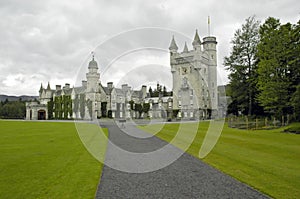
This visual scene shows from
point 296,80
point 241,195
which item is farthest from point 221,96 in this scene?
point 241,195

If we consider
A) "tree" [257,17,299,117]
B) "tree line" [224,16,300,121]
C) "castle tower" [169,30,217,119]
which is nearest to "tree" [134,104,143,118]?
"castle tower" [169,30,217,119]

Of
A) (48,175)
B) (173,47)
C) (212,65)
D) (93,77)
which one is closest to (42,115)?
(93,77)

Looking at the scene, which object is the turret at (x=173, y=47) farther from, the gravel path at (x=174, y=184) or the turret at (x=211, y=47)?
the gravel path at (x=174, y=184)

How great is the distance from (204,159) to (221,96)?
6743 centimetres

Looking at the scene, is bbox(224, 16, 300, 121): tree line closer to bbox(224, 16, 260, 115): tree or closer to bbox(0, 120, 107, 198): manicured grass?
bbox(224, 16, 260, 115): tree

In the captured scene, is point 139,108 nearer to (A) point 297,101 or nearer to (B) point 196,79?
(B) point 196,79

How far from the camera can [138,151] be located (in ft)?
49.3

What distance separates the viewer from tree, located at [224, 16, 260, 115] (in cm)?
4297

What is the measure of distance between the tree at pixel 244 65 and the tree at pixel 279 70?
7159 mm

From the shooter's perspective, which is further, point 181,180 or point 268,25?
point 268,25

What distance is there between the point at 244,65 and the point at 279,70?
930 cm

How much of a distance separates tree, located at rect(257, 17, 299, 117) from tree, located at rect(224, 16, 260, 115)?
23.5 feet

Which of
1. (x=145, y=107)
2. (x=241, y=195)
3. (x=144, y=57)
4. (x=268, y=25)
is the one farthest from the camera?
(x=145, y=107)

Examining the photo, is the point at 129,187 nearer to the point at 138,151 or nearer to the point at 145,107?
the point at 138,151
